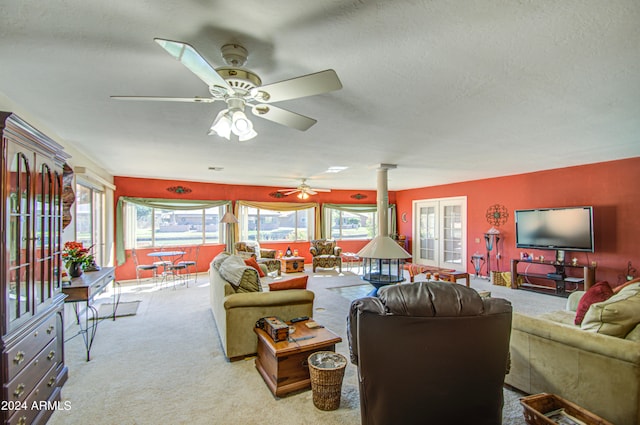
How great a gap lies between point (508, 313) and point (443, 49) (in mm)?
1474

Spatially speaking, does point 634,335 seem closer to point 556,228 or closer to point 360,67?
point 360,67

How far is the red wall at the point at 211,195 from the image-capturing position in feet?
22.7

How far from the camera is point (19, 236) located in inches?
75.5

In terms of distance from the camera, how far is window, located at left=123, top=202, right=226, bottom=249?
706 cm

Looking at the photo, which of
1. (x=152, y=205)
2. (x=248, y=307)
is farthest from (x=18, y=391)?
(x=152, y=205)

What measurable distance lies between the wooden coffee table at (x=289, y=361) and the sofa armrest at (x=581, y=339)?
150cm

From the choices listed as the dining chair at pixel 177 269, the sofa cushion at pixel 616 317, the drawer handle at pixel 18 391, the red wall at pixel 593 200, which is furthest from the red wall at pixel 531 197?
the drawer handle at pixel 18 391

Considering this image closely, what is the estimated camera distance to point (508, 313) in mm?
1574

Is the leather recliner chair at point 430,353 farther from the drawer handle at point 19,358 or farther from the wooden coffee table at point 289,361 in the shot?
the drawer handle at point 19,358

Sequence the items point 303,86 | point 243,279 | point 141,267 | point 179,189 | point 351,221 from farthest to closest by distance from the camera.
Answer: point 351,221 < point 179,189 < point 141,267 < point 243,279 < point 303,86

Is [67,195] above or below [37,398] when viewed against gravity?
above

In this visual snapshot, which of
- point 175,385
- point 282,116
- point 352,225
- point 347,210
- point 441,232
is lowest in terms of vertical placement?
point 175,385

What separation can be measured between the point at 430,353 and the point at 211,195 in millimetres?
7365

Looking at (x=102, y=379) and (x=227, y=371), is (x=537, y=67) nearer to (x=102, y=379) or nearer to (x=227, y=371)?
(x=227, y=371)
